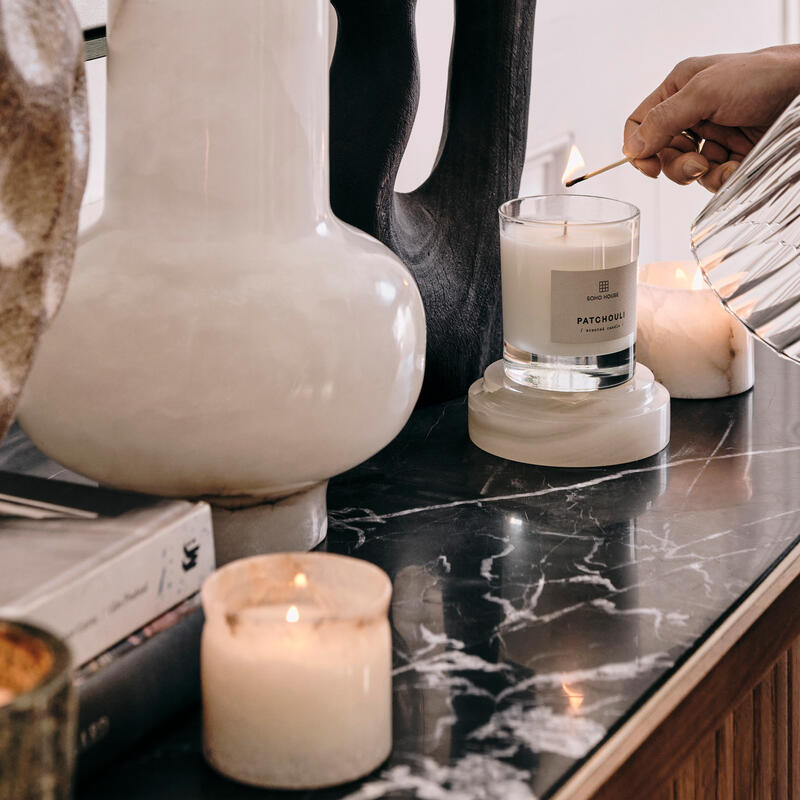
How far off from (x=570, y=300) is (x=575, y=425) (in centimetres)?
9


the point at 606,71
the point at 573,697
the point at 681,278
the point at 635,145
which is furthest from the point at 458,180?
the point at 606,71

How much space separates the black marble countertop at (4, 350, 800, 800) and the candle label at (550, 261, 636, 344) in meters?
0.11

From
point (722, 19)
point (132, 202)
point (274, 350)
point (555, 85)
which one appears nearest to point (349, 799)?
point (274, 350)

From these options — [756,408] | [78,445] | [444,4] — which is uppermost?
[444,4]

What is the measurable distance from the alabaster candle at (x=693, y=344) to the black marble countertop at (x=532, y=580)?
19 mm

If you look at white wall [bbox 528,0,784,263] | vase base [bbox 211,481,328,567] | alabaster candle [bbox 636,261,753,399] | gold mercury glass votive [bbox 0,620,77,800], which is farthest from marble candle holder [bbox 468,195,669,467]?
white wall [bbox 528,0,784,263]

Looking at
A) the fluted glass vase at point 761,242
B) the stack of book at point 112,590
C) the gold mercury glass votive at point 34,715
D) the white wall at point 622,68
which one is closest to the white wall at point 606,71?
the white wall at point 622,68

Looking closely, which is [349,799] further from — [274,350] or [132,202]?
[132,202]

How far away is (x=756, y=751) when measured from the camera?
756 millimetres

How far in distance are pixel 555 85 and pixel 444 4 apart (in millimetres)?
294

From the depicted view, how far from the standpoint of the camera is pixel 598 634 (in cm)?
63

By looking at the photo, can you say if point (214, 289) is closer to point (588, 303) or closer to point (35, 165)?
point (35, 165)

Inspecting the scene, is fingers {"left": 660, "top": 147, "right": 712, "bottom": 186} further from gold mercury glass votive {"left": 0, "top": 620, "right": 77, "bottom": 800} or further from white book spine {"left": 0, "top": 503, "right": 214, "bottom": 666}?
gold mercury glass votive {"left": 0, "top": 620, "right": 77, "bottom": 800}

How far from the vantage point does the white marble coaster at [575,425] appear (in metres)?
0.88
